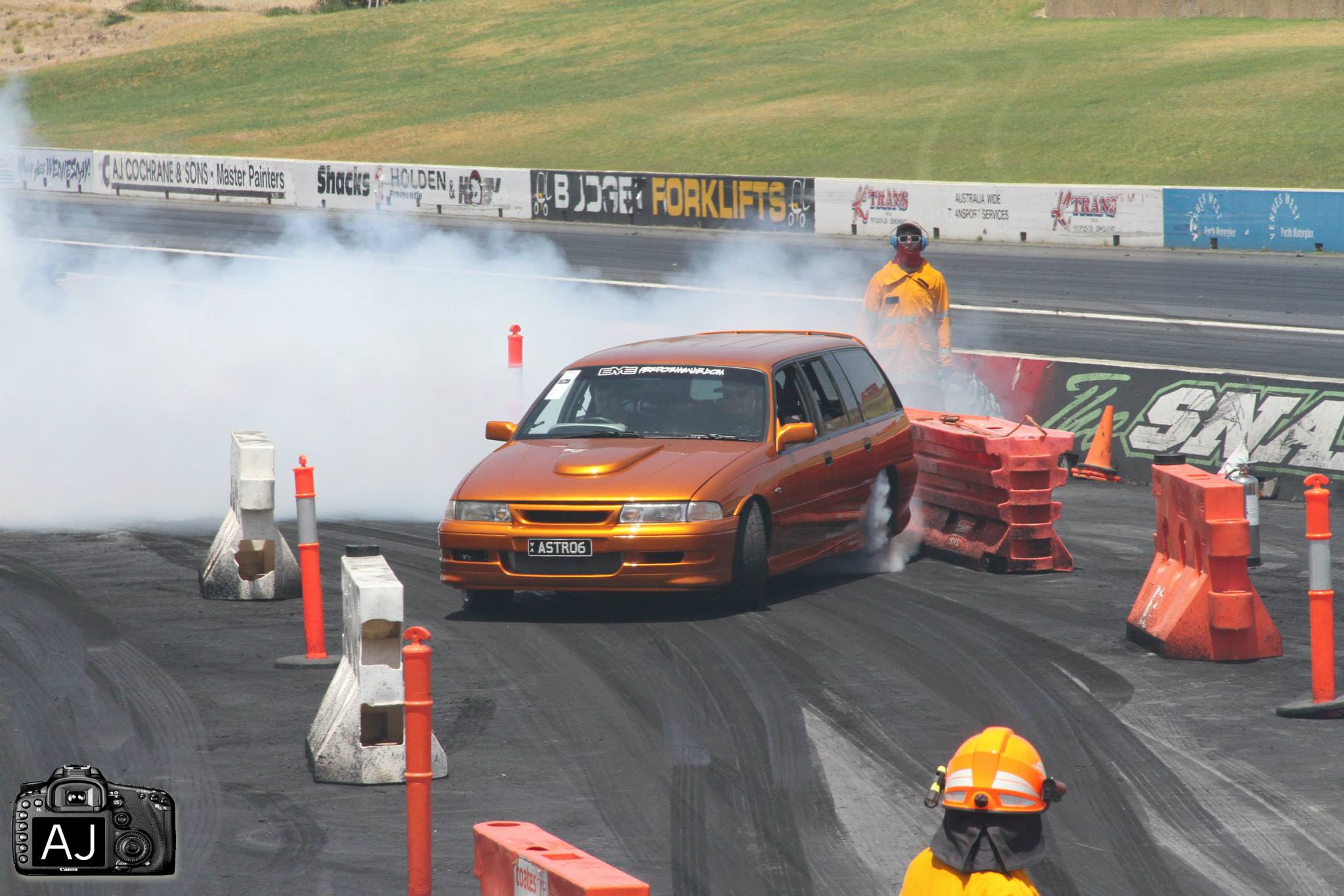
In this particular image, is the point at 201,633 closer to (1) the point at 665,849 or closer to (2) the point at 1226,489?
(1) the point at 665,849

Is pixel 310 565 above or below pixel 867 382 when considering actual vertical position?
below

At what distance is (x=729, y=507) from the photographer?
1030 centimetres

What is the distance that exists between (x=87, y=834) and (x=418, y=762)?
1.27m

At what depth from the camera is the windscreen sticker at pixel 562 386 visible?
11.6 m

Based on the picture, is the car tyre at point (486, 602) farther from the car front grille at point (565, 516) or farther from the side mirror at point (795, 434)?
the side mirror at point (795, 434)

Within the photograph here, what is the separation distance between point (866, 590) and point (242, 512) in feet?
12.9

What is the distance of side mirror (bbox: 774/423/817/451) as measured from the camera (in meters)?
10.8

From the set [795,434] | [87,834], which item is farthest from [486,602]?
[87,834]

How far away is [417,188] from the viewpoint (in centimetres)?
4347

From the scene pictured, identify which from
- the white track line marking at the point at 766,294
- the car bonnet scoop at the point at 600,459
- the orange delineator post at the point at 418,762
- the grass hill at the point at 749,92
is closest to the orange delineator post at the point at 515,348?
the car bonnet scoop at the point at 600,459

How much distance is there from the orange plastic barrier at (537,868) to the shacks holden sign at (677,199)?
32.6 m

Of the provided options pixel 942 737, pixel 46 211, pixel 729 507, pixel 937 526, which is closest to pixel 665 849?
pixel 942 737

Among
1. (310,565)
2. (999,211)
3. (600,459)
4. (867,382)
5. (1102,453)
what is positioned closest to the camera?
(310,565)

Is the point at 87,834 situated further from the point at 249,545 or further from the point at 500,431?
the point at 500,431
